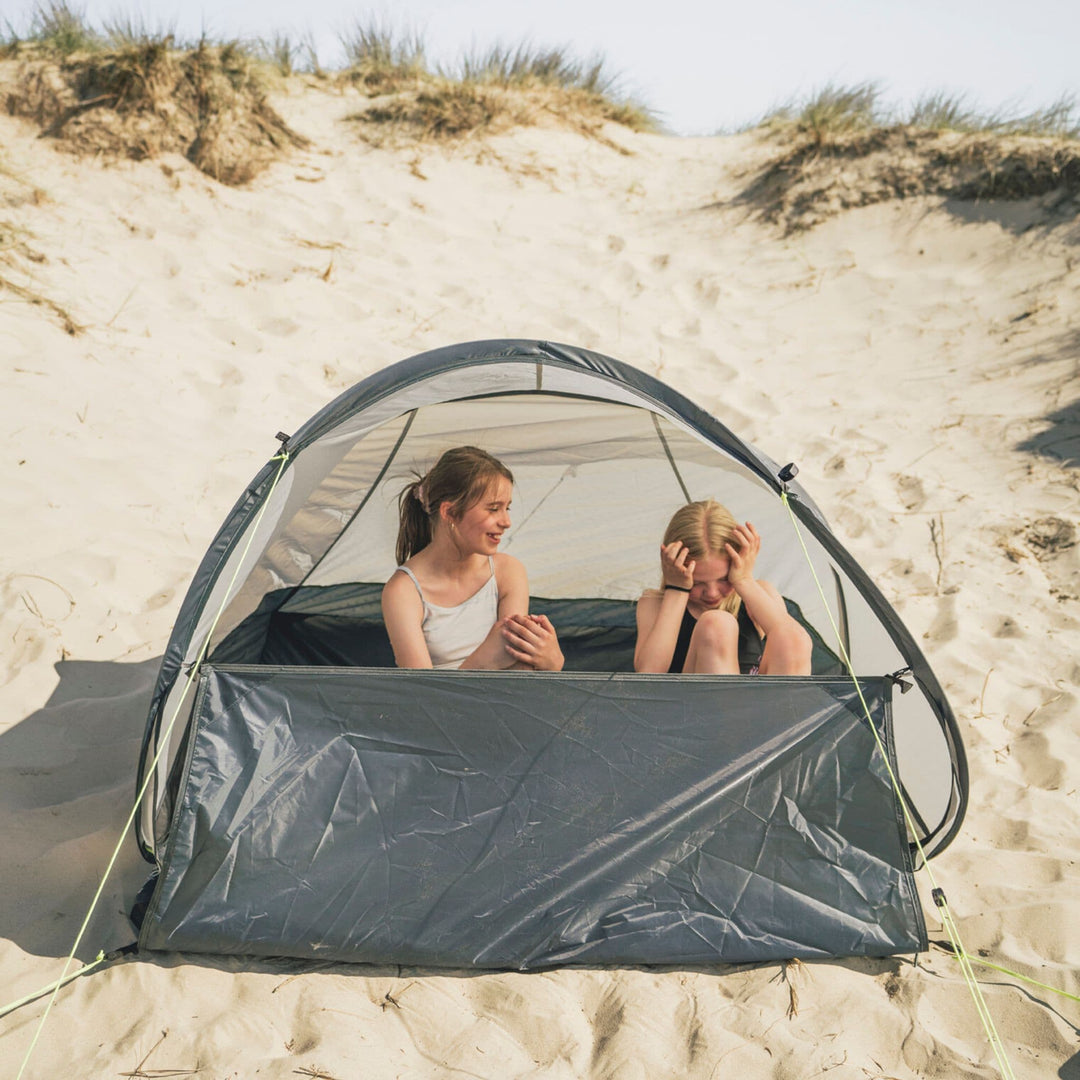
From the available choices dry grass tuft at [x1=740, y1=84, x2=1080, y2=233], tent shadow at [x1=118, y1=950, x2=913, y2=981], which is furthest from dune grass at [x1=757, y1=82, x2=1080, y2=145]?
tent shadow at [x1=118, y1=950, x2=913, y2=981]

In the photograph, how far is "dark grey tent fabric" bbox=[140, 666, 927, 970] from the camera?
81.8 inches

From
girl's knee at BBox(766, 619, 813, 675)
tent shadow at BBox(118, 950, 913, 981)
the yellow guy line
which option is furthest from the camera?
girl's knee at BBox(766, 619, 813, 675)

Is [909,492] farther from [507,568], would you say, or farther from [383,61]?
[383,61]

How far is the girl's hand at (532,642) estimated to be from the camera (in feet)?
7.84

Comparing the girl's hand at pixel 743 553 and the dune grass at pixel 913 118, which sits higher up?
the dune grass at pixel 913 118

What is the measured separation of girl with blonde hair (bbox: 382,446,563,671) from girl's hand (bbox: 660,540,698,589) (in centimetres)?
36

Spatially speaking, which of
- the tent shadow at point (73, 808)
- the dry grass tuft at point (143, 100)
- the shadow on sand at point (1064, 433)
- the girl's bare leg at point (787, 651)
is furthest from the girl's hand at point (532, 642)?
the dry grass tuft at point (143, 100)

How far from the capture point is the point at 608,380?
246 cm

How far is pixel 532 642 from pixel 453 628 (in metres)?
0.36

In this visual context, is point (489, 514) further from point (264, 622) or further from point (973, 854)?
point (973, 854)

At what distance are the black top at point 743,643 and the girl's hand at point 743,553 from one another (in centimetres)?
19

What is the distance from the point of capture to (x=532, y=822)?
7.06 feet

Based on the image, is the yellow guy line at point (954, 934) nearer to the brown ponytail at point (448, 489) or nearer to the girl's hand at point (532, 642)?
the girl's hand at point (532, 642)

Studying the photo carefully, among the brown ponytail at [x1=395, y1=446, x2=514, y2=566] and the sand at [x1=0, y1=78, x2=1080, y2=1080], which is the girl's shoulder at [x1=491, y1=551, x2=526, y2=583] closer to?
the brown ponytail at [x1=395, y1=446, x2=514, y2=566]
